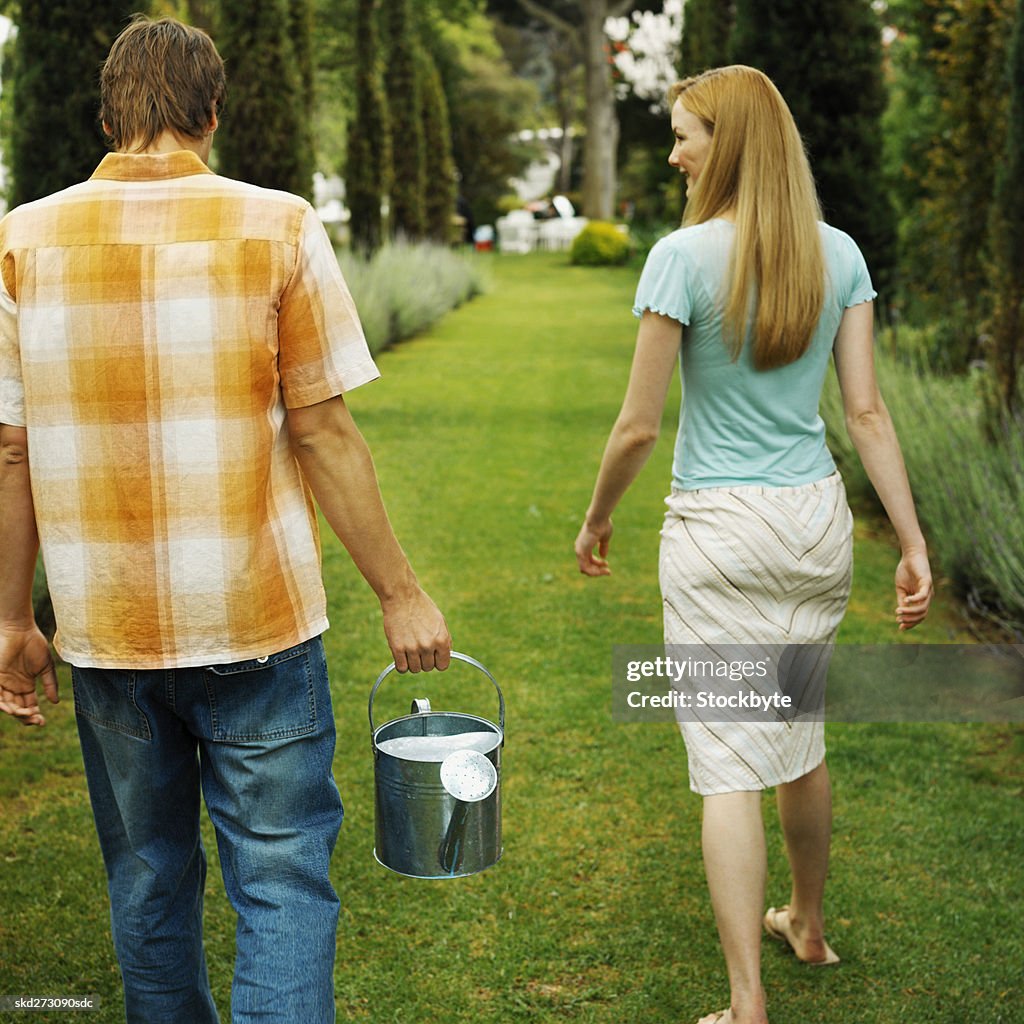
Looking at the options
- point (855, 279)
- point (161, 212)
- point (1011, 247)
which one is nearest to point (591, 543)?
point (855, 279)

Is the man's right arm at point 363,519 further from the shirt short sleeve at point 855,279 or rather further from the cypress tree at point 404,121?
the cypress tree at point 404,121

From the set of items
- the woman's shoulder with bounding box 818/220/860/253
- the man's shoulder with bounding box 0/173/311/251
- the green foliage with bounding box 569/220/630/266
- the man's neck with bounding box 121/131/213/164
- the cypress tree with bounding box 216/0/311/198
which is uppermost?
the cypress tree with bounding box 216/0/311/198

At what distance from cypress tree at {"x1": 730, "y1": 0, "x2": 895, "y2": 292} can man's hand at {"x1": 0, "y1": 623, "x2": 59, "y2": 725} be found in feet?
25.4

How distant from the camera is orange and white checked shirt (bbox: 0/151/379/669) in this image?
2.01 m

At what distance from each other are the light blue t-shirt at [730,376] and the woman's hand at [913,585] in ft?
0.96

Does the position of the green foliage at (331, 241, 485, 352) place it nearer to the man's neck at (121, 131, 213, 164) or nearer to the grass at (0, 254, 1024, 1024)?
the grass at (0, 254, 1024, 1024)

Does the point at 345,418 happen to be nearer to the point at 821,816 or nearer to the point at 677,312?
the point at 677,312

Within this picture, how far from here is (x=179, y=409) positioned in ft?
6.66

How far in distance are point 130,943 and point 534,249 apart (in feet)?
123

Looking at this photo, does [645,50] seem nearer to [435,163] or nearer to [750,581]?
[435,163]

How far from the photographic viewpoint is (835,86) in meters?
9.28

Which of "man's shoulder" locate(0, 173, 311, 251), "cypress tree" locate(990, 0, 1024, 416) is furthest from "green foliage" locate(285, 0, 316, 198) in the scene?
"man's shoulder" locate(0, 173, 311, 251)

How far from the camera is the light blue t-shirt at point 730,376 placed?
8.82 ft

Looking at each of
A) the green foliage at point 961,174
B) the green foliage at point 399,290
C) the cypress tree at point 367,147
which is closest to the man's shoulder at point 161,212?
the green foliage at point 961,174
